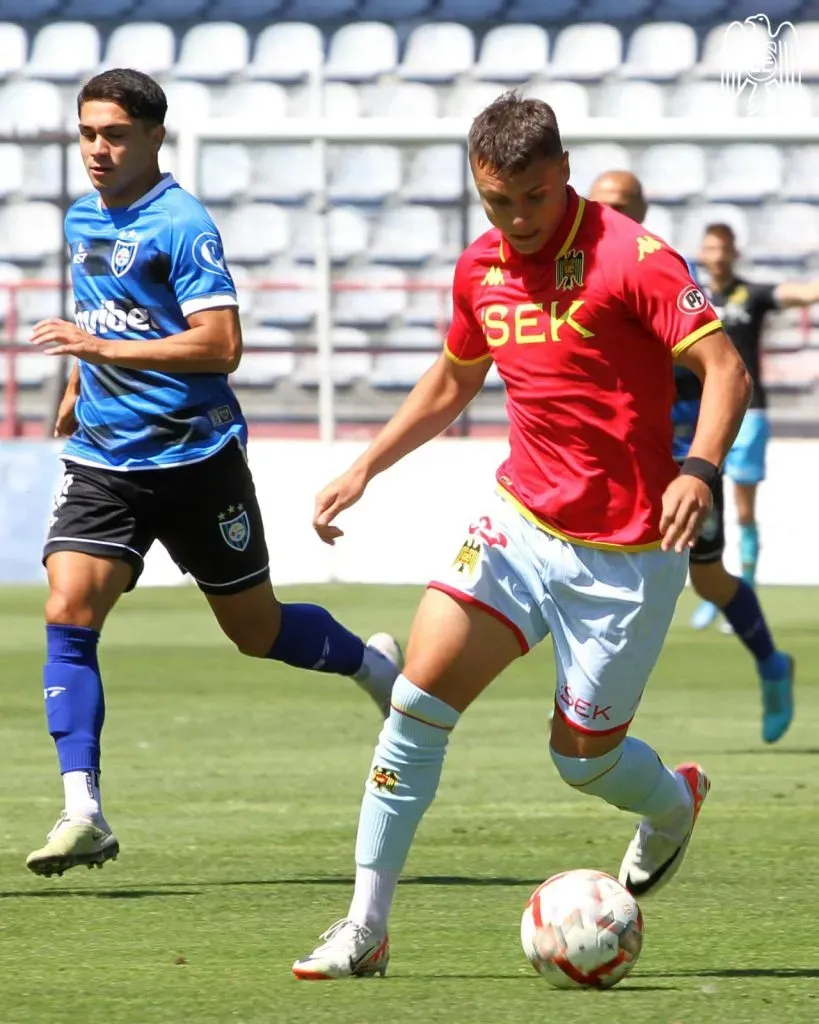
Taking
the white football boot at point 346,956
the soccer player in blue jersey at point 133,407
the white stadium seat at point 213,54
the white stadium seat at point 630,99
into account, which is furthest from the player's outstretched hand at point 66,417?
the white stadium seat at point 213,54

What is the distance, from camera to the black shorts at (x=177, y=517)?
6055 millimetres

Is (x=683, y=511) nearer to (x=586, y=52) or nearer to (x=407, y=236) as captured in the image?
(x=407, y=236)

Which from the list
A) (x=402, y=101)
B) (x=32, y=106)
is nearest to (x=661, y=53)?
(x=402, y=101)

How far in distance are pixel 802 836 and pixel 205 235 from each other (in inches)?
94.7

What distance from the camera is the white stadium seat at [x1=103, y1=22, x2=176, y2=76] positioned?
22984 mm

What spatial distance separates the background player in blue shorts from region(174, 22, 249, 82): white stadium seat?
9914 millimetres

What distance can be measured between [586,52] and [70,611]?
679 inches

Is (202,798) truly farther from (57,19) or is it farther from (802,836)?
(57,19)

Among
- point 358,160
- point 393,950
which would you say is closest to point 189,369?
point 393,950

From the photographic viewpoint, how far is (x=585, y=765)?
4945 mm

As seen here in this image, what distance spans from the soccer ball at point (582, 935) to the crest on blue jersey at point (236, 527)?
1.98 meters

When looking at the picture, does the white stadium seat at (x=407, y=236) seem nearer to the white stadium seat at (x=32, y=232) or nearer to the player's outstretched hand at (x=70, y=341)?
the white stadium seat at (x=32, y=232)

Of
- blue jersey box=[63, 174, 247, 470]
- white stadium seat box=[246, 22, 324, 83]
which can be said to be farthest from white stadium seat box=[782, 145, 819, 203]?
blue jersey box=[63, 174, 247, 470]
